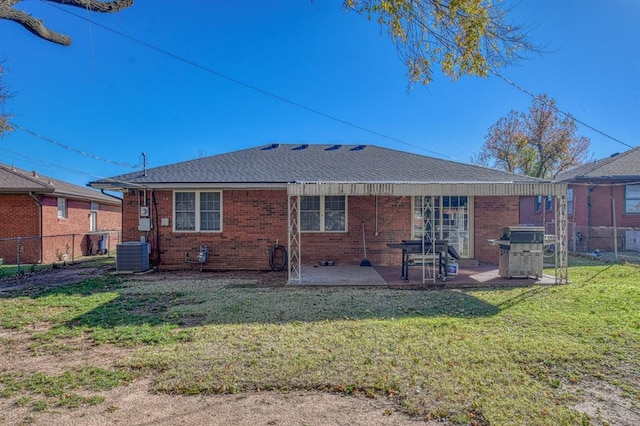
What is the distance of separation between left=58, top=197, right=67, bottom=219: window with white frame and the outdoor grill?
1802 centimetres

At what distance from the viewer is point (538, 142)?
1081 inches

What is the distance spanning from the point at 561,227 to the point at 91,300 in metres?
11.0

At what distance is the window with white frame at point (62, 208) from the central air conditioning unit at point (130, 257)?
7.63 m

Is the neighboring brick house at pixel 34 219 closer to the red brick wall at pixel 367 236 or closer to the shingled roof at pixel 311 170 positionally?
the shingled roof at pixel 311 170

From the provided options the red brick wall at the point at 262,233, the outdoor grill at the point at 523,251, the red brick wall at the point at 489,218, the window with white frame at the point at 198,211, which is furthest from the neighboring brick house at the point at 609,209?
the window with white frame at the point at 198,211

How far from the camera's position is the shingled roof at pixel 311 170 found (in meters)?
11.2

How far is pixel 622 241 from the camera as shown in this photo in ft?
54.2

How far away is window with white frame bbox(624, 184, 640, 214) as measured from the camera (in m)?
17.0

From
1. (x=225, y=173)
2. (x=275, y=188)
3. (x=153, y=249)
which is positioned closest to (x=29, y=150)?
(x=153, y=249)

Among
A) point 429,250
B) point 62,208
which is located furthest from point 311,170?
point 62,208

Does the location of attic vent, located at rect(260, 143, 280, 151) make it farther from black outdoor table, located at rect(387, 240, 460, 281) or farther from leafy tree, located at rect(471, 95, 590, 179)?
leafy tree, located at rect(471, 95, 590, 179)

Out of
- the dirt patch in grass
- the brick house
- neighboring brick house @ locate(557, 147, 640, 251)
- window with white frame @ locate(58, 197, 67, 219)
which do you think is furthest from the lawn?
neighboring brick house @ locate(557, 147, 640, 251)

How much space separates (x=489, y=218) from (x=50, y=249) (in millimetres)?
17400

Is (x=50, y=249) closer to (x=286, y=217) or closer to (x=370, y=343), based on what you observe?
(x=286, y=217)
